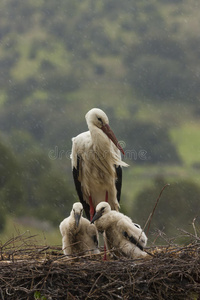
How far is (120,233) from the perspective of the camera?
3.87 meters

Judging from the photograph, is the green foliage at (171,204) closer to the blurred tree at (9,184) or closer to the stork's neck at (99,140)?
the blurred tree at (9,184)

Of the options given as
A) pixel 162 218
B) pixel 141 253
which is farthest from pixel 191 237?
pixel 162 218

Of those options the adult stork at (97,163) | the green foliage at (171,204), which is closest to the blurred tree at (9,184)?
the green foliage at (171,204)

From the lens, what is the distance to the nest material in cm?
325

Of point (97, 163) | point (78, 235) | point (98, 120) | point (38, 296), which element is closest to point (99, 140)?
point (98, 120)

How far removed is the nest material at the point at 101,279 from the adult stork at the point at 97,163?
138 cm

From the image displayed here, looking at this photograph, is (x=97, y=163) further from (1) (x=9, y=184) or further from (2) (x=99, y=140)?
(1) (x=9, y=184)

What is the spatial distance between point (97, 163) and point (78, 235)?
0.87m

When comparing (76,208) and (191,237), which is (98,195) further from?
(191,237)

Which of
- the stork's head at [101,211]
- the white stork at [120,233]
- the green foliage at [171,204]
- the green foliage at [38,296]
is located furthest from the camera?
the green foliage at [171,204]

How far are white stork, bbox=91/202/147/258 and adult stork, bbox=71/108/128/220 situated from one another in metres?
0.76

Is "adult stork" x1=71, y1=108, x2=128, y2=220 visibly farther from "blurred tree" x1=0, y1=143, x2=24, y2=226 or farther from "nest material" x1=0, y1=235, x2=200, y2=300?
"blurred tree" x1=0, y1=143, x2=24, y2=226

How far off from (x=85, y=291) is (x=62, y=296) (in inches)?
5.4

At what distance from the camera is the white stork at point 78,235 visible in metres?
3.95
